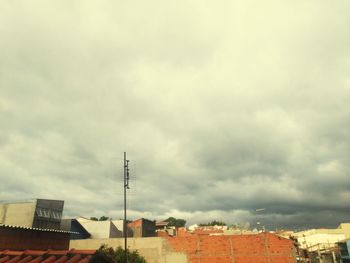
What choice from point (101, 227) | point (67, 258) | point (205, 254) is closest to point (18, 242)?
point (67, 258)

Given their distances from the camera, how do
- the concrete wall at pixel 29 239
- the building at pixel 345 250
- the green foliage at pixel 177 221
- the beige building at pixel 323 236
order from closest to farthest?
the concrete wall at pixel 29 239, the building at pixel 345 250, the beige building at pixel 323 236, the green foliage at pixel 177 221

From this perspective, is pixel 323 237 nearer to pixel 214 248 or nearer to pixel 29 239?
pixel 214 248

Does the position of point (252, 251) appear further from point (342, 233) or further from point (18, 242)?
point (342, 233)

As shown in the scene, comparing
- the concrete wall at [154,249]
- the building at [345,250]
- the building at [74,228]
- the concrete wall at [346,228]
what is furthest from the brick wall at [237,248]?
the concrete wall at [346,228]

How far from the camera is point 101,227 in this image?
162ft

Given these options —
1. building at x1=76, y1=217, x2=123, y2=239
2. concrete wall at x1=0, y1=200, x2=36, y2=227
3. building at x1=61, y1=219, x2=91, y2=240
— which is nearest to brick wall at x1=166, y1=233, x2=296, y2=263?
building at x1=76, y1=217, x2=123, y2=239

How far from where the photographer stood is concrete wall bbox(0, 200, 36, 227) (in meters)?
40.6

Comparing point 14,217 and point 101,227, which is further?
point 101,227

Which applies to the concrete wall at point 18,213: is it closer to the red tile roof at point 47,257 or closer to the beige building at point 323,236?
the red tile roof at point 47,257

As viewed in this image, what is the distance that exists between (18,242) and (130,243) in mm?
17604

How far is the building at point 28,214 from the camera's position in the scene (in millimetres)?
40625

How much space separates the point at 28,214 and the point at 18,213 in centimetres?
158

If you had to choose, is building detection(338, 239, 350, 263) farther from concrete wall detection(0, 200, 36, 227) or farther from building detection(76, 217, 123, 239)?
concrete wall detection(0, 200, 36, 227)

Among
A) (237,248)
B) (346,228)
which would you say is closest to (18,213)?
(237,248)
